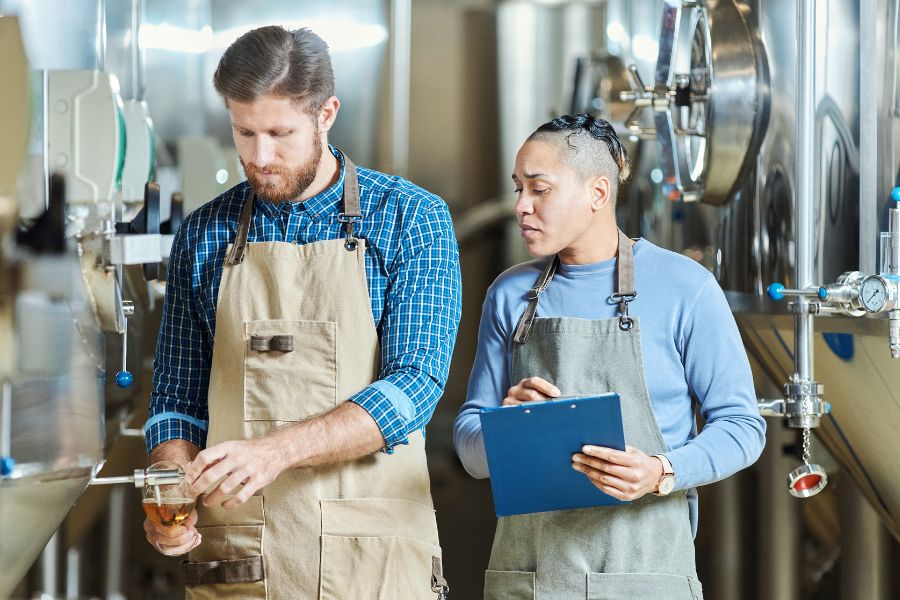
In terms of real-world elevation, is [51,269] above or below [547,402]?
above

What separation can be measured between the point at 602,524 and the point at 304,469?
0.43m

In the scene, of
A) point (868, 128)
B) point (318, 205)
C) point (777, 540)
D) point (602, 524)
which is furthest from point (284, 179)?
point (777, 540)

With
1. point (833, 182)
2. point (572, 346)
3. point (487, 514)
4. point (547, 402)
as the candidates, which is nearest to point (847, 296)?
point (833, 182)

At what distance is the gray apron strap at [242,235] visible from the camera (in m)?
1.67

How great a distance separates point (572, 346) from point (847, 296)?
0.60 meters

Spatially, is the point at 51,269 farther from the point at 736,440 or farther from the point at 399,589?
the point at 736,440

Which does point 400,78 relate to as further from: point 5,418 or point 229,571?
point 5,418

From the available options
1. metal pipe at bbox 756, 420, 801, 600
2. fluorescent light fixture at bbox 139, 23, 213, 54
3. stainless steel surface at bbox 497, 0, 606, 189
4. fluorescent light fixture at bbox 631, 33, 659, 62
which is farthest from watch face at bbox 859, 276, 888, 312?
fluorescent light fixture at bbox 139, 23, 213, 54

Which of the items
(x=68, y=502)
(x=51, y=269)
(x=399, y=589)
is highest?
(x=51, y=269)

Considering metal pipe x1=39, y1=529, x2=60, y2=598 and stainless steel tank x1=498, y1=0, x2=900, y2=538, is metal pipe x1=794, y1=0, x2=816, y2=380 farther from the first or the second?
metal pipe x1=39, y1=529, x2=60, y2=598

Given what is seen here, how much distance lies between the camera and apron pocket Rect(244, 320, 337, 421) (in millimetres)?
1595

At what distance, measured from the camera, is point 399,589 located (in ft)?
5.29

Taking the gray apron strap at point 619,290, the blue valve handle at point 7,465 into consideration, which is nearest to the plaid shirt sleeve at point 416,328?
the gray apron strap at point 619,290

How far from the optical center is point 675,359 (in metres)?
1.66
